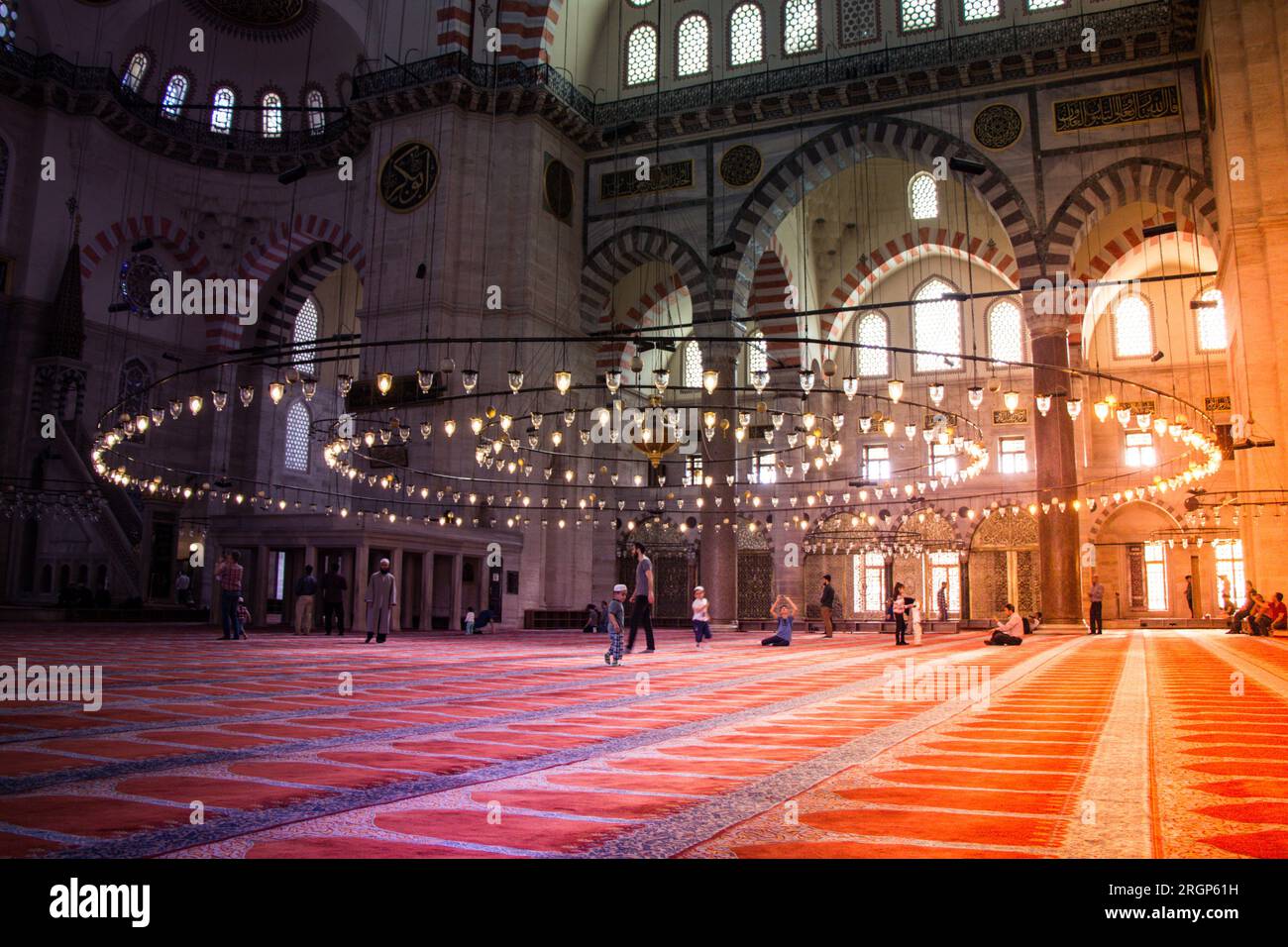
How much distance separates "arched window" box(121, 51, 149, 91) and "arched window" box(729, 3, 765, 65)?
1166 cm

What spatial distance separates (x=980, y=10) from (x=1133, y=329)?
838 centimetres

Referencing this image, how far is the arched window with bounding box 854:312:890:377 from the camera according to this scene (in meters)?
23.2

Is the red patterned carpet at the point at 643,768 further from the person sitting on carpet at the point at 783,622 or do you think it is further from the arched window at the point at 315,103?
the arched window at the point at 315,103

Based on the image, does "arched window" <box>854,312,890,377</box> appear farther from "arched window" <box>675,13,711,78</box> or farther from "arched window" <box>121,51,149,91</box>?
"arched window" <box>121,51,149,91</box>

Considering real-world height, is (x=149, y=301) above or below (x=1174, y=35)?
below

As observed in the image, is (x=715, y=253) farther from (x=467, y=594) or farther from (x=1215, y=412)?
(x=1215, y=412)

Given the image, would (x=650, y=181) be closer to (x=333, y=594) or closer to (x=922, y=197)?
(x=922, y=197)

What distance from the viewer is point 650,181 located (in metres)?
19.0

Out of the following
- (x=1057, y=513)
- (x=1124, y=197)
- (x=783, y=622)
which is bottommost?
(x=783, y=622)

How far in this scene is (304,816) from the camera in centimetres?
226

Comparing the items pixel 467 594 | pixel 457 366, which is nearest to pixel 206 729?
pixel 467 594

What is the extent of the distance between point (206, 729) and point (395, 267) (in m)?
15.1

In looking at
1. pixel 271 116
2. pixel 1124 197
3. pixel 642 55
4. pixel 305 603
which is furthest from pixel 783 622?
pixel 271 116
